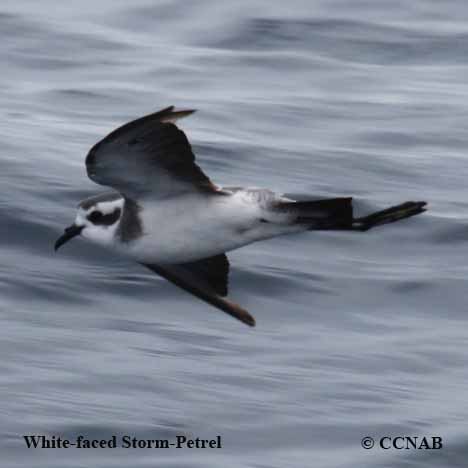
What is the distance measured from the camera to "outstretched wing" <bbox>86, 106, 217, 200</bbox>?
8.80 m

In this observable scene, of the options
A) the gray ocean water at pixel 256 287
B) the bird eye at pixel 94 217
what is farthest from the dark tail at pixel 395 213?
the gray ocean water at pixel 256 287

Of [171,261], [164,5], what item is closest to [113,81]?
[164,5]

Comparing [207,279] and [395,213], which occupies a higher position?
[395,213]

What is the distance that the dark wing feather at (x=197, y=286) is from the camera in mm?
10648

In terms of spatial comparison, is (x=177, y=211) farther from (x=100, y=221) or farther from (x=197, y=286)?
(x=197, y=286)

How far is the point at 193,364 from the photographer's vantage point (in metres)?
12.0

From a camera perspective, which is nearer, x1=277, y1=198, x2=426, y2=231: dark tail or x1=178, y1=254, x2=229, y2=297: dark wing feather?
x1=277, y1=198, x2=426, y2=231: dark tail

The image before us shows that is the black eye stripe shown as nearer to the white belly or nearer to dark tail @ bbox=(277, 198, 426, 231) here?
the white belly

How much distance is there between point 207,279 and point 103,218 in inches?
46.4

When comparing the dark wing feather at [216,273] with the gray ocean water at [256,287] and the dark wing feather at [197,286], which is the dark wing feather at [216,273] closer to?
the dark wing feather at [197,286]

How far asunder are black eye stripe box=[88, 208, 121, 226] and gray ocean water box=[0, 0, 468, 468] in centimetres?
177

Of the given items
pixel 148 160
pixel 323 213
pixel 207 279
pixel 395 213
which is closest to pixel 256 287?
pixel 207 279

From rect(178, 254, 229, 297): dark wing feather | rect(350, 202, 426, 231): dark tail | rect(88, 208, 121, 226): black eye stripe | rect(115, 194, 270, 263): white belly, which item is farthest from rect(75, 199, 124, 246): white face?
rect(350, 202, 426, 231): dark tail

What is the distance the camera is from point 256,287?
13.5 meters
